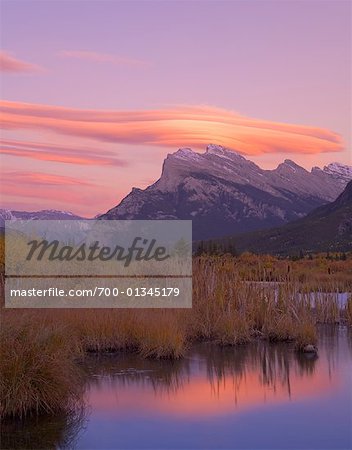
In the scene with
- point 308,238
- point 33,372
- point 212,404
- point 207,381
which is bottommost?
point 212,404

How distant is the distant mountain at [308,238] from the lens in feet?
236

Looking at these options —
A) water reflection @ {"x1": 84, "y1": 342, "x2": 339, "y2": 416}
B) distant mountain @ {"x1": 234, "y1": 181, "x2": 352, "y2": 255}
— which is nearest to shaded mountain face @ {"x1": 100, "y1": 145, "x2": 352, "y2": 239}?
distant mountain @ {"x1": 234, "y1": 181, "x2": 352, "y2": 255}

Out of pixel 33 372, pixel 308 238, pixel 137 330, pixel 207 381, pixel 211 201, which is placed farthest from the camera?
pixel 211 201

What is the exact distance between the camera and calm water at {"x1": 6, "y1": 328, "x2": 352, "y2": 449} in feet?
32.0

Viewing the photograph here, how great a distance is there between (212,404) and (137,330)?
4564 mm

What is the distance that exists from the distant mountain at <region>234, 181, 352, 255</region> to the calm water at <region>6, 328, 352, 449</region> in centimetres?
5158

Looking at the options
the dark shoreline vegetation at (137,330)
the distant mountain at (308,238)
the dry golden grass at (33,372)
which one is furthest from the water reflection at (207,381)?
the distant mountain at (308,238)

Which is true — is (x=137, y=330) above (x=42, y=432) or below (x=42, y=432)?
above

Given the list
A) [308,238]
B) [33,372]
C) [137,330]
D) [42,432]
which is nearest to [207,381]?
[137,330]

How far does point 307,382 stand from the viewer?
535 inches

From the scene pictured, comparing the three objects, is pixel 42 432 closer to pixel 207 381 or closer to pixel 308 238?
pixel 207 381

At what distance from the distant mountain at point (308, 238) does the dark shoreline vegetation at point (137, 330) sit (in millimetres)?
46762

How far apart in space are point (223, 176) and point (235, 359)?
→ 17098 cm

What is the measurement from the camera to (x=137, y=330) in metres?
16.0
